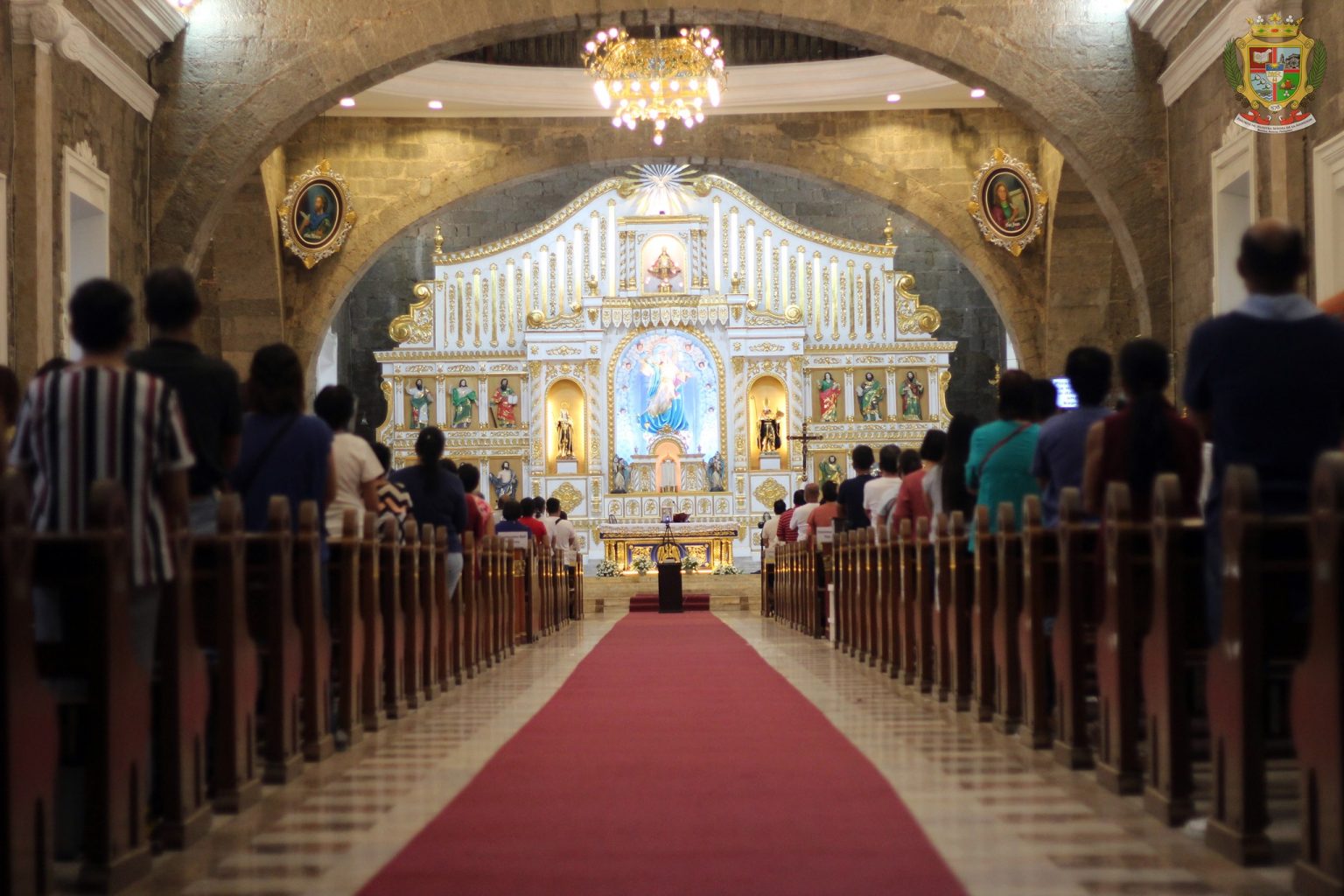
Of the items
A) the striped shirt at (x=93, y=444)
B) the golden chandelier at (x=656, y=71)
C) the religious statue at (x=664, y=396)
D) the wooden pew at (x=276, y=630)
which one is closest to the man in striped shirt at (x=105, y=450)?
the striped shirt at (x=93, y=444)

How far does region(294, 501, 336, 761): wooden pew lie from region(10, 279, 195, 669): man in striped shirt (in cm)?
136

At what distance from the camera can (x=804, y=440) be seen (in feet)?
71.3

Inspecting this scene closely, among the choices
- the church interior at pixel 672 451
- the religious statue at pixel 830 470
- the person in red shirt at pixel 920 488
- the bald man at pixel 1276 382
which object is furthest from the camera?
the religious statue at pixel 830 470

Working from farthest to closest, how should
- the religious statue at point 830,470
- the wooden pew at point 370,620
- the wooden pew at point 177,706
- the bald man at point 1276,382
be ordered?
the religious statue at point 830,470, the wooden pew at point 370,620, the wooden pew at point 177,706, the bald man at point 1276,382

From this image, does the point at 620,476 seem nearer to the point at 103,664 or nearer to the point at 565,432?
the point at 565,432

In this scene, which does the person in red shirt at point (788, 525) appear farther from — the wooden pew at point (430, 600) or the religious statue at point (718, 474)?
the wooden pew at point (430, 600)

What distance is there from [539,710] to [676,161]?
12.9 m

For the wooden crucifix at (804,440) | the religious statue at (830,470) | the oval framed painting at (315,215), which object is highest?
the oval framed painting at (315,215)

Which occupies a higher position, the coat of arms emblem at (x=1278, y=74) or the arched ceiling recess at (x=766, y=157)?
the arched ceiling recess at (x=766, y=157)

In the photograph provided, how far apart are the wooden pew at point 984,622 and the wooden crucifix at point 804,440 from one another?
14885mm

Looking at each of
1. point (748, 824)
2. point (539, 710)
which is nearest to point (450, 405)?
point (539, 710)

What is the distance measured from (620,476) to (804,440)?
3097 millimetres

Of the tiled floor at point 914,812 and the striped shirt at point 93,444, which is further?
the striped shirt at point 93,444

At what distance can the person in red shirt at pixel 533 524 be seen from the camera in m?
14.4
